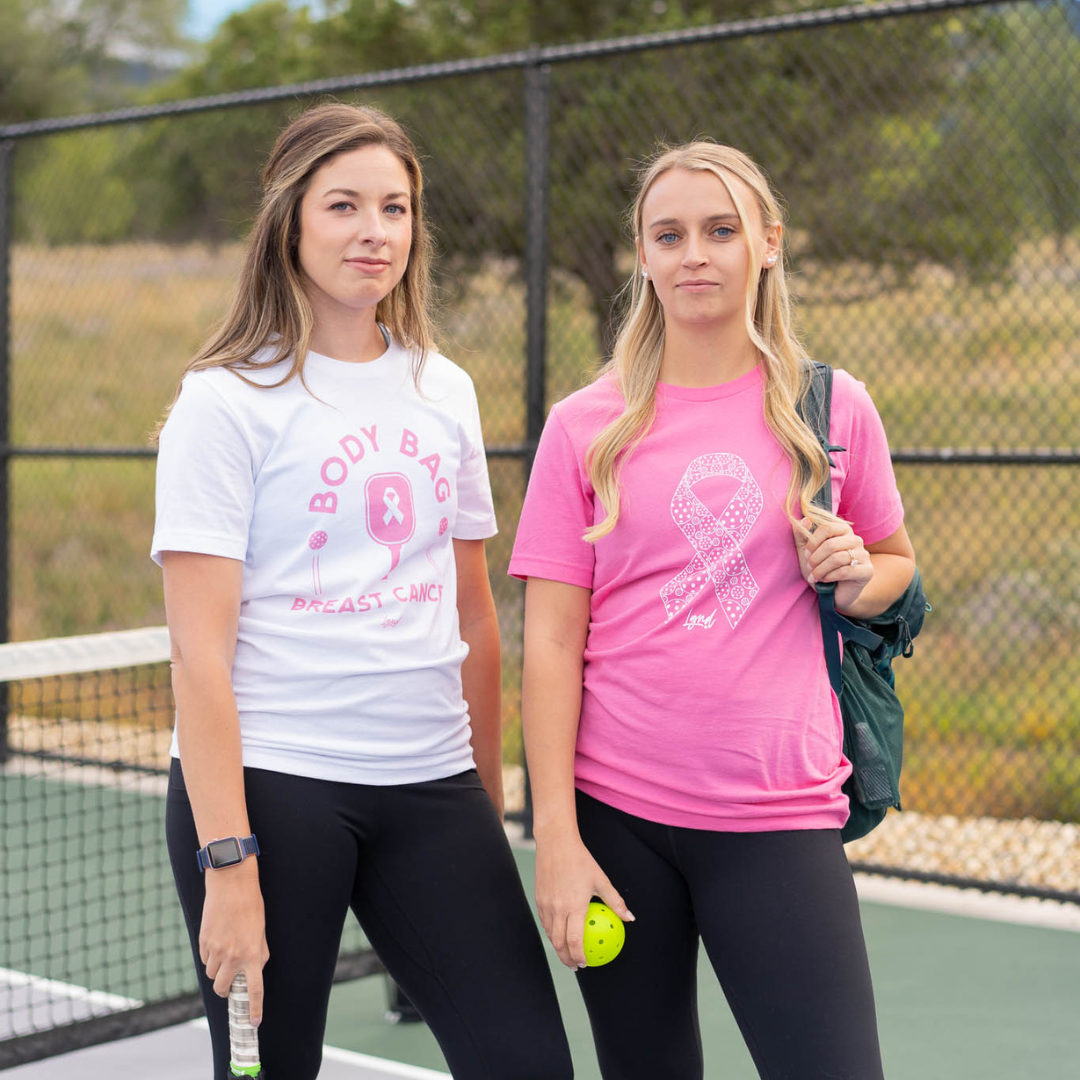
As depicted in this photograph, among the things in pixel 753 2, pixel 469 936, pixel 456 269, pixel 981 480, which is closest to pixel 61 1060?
pixel 469 936

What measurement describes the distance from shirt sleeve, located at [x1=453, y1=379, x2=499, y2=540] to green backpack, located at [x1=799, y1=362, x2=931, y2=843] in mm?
539

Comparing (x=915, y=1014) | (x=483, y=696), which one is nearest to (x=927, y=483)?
(x=915, y=1014)

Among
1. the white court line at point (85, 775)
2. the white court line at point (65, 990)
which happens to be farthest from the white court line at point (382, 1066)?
the white court line at point (85, 775)

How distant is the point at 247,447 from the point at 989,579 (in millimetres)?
6621

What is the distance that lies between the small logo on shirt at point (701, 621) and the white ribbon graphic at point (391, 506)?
0.44 m

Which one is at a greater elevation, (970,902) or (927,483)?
(927,483)

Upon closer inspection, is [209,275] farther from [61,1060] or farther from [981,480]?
[61,1060]

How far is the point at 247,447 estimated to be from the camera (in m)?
1.97

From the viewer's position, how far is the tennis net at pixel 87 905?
10.7ft

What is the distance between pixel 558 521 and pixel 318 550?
341 millimetres

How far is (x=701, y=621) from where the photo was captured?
1958mm

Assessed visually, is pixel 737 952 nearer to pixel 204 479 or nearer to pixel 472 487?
pixel 472 487

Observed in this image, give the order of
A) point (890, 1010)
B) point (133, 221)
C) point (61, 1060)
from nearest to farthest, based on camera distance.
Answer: point (61, 1060) < point (890, 1010) < point (133, 221)

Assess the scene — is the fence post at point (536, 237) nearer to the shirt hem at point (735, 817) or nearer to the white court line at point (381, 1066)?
the white court line at point (381, 1066)
